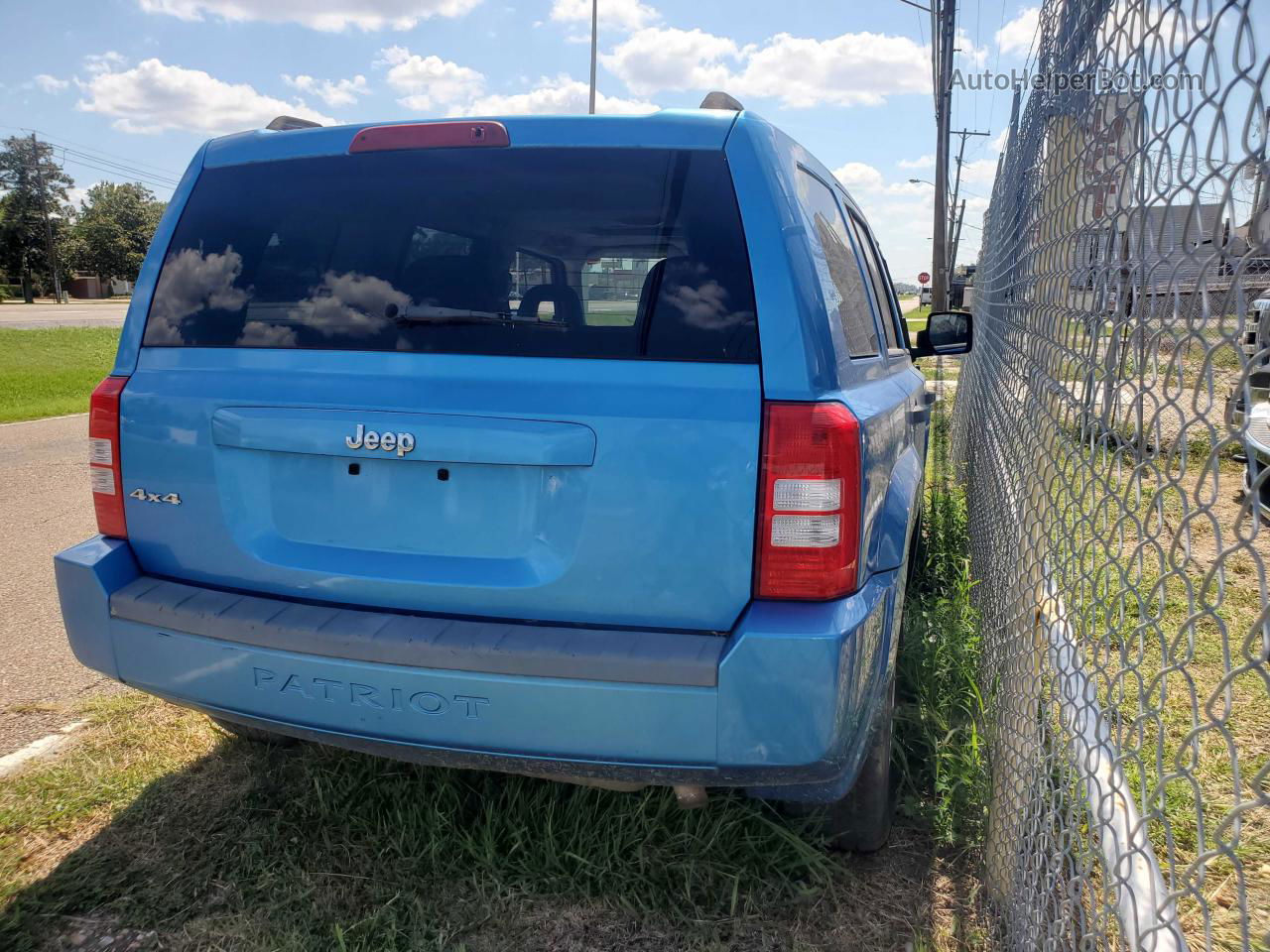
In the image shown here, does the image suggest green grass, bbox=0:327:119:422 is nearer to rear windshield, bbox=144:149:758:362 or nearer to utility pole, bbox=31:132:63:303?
rear windshield, bbox=144:149:758:362

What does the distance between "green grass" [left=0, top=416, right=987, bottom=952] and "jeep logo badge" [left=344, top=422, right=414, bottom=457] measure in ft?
3.83

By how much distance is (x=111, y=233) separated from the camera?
75.9 m

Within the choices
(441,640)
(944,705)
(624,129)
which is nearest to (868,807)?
(944,705)

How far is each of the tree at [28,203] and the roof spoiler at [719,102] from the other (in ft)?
263

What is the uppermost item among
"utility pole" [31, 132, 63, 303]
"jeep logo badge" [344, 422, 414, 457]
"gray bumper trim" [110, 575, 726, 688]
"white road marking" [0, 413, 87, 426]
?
"utility pole" [31, 132, 63, 303]

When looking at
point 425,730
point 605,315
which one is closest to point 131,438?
point 425,730

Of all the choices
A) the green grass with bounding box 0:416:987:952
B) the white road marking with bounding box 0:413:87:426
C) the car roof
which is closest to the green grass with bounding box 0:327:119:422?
the white road marking with bounding box 0:413:87:426

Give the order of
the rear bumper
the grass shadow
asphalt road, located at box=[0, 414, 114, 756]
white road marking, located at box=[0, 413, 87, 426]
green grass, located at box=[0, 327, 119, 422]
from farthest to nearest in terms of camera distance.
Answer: green grass, located at box=[0, 327, 119, 422] < white road marking, located at box=[0, 413, 87, 426] < asphalt road, located at box=[0, 414, 114, 756] < the grass shadow < the rear bumper

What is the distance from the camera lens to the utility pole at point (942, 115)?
14.7m

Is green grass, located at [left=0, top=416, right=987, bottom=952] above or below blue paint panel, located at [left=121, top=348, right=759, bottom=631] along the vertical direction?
below

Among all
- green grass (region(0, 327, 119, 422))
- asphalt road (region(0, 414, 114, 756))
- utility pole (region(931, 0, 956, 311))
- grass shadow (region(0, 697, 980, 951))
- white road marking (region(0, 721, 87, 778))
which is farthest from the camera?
utility pole (region(931, 0, 956, 311))

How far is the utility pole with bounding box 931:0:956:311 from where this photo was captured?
14672 mm

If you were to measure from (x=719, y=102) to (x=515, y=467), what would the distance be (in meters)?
1.07

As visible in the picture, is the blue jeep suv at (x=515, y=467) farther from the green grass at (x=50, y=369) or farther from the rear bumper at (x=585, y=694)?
the green grass at (x=50, y=369)
